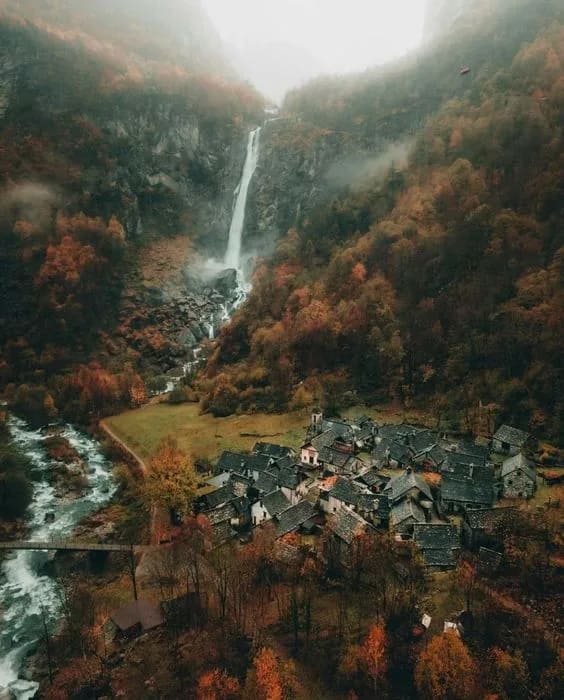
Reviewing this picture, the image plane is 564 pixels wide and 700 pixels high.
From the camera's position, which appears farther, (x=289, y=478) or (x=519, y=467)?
(x=289, y=478)

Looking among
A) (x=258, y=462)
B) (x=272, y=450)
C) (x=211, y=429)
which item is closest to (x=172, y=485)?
(x=258, y=462)

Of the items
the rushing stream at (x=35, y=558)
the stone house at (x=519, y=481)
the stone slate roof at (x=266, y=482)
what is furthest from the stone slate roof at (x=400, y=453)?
the rushing stream at (x=35, y=558)

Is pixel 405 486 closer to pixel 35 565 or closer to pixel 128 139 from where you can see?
pixel 35 565

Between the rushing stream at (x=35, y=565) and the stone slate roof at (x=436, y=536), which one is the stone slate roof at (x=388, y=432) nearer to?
the stone slate roof at (x=436, y=536)

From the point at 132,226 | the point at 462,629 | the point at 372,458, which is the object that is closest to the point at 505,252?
the point at 372,458

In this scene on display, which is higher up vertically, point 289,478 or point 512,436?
point 512,436

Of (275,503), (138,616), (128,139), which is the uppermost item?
(128,139)
